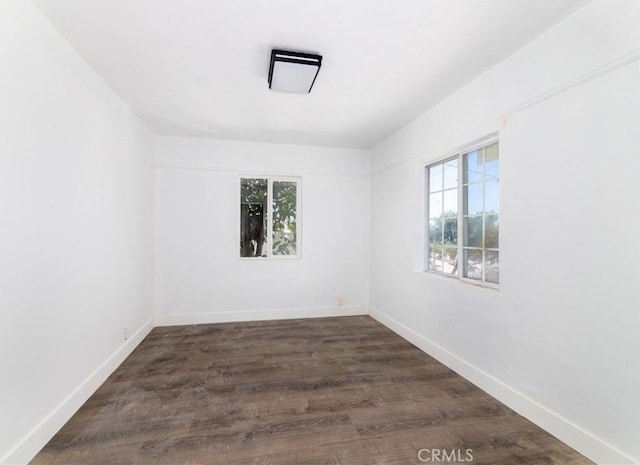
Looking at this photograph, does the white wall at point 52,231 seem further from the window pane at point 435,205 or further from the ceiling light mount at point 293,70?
the window pane at point 435,205

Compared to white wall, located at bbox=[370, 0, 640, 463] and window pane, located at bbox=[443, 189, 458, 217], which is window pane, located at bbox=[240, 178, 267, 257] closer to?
window pane, located at bbox=[443, 189, 458, 217]

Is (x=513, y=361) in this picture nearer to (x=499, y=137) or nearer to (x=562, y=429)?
(x=562, y=429)

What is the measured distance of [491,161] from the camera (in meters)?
2.67

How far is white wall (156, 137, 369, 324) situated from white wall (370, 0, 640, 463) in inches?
87.8

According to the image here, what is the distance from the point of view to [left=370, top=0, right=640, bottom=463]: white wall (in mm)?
1624

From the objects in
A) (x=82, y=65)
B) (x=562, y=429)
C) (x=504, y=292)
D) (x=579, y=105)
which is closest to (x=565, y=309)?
(x=504, y=292)

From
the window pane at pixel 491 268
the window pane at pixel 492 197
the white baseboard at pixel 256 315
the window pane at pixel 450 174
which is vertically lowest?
the white baseboard at pixel 256 315

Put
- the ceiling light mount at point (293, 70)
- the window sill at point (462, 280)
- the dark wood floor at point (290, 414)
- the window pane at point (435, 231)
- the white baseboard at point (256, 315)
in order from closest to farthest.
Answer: the dark wood floor at point (290, 414) < the ceiling light mount at point (293, 70) < the window sill at point (462, 280) < the window pane at point (435, 231) < the white baseboard at point (256, 315)

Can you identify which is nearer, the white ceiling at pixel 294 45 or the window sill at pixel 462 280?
the white ceiling at pixel 294 45

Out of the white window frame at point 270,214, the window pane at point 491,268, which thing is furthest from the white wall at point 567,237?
the white window frame at point 270,214

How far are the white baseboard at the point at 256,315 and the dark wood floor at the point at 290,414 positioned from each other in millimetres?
885

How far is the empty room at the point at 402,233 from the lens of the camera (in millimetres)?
1702

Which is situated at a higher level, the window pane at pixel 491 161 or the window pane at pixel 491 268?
the window pane at pixel 491 161

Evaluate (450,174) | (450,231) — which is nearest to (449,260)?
(450,231)
